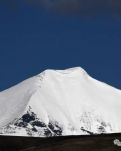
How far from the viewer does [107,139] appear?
18875cm

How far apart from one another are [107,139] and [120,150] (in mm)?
11414

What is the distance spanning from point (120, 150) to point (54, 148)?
1596cm

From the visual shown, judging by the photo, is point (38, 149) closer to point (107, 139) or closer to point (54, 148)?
point (54, 148)

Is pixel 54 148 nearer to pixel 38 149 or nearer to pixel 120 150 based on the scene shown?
pixel 38 149

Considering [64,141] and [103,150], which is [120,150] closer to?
[103,150]

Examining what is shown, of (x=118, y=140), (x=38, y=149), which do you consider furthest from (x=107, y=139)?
(x=38, y=149)

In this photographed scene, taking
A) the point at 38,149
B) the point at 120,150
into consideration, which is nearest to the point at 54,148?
the point at 38,149

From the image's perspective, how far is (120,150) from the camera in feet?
583

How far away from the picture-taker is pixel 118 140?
7338 inches

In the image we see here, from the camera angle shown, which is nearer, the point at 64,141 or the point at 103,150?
the point at 103,150

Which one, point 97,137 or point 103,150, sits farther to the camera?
point 97,137

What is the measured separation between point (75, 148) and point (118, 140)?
9801 mm

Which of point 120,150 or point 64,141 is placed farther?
point 64,141

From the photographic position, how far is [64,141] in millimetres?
192875
